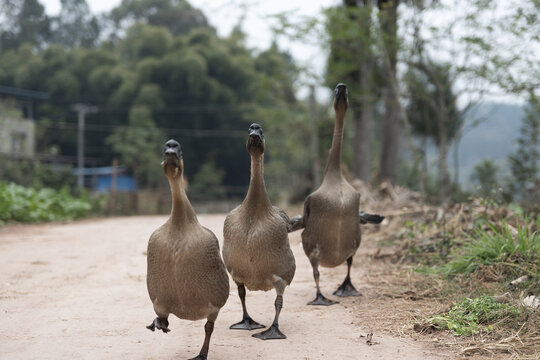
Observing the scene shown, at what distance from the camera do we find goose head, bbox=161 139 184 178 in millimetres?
3250

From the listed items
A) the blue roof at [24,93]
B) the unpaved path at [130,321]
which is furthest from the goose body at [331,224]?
the blue roof at [24,93]

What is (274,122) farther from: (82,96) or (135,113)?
(82,96)

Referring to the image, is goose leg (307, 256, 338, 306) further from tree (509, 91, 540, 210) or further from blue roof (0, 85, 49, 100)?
blue roof (0, 85, 49, 100)

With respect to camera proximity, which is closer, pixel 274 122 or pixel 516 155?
pixel 516 155

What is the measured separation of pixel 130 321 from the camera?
4578mm

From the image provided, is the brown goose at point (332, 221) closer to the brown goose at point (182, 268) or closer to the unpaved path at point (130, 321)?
the unpaved path at point (130, 321)

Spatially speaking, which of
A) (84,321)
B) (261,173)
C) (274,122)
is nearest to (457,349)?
(261,173)

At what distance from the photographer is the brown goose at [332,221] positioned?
5.50 meters

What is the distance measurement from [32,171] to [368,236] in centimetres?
1490

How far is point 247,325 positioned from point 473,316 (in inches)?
73.4

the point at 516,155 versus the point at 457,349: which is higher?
the point at 516,155

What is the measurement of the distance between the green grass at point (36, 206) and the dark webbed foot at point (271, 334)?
10076 mm

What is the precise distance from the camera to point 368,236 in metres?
9.59

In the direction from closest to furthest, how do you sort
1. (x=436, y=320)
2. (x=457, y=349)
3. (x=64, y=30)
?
(x=457, y=349) < (x=436, y=320) < (x=64, y=30)
